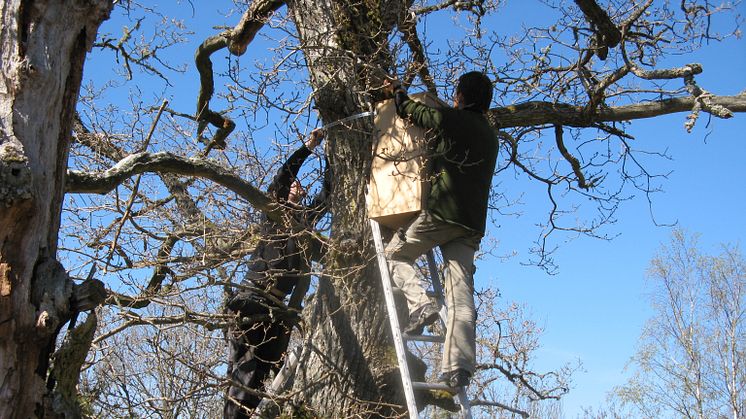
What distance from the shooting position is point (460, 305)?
4.79m

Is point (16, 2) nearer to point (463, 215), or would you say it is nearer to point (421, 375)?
point (463, 215)

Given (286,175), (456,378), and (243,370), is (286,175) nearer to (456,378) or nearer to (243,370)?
(243,370)

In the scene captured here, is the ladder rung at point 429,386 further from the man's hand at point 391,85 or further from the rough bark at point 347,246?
the man's hand at point 391,85

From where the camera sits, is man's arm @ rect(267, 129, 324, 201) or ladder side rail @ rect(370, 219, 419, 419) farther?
man's arm @ rect(267, 129, 324, 201)

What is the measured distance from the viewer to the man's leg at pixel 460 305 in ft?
15.2

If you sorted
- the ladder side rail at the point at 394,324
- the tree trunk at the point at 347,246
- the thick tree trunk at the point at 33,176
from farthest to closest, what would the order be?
the tree trunk at the point at 347,246 → the ladder side rail at the point at 394,324 → the thick tree trunk at the point at 33,176

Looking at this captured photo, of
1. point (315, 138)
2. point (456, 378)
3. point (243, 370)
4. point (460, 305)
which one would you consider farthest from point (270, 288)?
point (456, 378)

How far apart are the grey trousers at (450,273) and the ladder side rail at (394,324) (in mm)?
85

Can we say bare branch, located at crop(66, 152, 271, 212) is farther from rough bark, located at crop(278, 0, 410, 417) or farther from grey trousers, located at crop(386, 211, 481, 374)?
grey trousers, located at crop(386, 211, 481, 374)

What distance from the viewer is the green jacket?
4887mm

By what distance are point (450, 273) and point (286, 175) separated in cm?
152

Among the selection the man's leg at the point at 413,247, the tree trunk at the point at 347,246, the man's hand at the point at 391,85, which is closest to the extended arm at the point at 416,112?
the man's hand at the point at 391,85

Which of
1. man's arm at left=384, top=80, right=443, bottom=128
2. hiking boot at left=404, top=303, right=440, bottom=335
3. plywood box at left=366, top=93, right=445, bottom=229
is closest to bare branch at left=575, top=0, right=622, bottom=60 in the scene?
plywood box at left=366, top=93, right=445, bottom=229

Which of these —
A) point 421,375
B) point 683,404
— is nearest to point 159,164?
point 421,375
